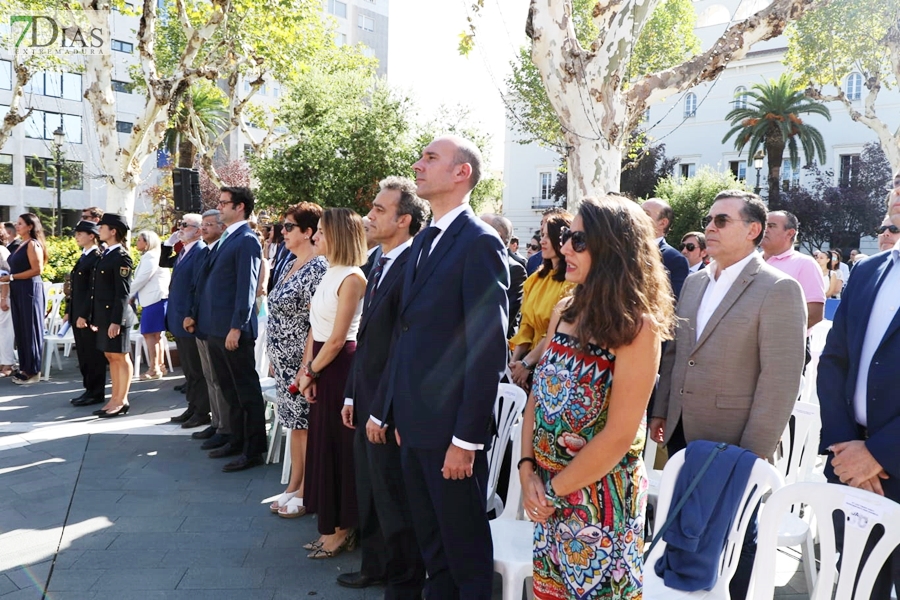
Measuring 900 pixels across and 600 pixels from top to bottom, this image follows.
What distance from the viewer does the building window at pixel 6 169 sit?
136 feet

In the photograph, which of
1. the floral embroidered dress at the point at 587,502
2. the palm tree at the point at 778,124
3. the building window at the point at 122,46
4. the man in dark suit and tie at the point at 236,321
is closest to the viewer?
the floral embroidered dress at the point at 587,502

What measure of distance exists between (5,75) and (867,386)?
4724 cm

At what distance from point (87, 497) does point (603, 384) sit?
13.8 ft

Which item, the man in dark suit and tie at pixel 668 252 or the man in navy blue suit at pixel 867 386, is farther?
the man in dark suit and tie at pixel 668 252

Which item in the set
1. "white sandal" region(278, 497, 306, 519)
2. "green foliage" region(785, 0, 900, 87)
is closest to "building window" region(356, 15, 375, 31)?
"green foliage" region(785, 0, 900, 87)

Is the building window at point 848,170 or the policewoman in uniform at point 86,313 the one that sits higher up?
the building window at point 848,170

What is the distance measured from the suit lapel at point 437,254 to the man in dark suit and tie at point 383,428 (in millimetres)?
332

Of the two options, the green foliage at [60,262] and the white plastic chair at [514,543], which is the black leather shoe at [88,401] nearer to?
the green foliage at [60,262]

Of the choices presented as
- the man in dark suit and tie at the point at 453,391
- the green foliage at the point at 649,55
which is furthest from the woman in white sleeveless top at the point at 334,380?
the green foliage at the point at 649,55

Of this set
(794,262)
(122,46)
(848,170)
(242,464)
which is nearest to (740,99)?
(848,170)

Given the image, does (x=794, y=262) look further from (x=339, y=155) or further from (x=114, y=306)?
(x=339, y=155)

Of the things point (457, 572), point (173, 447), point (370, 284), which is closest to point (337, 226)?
point (370, 284)

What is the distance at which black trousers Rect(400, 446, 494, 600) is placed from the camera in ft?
9.00

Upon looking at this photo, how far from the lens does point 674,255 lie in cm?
466
